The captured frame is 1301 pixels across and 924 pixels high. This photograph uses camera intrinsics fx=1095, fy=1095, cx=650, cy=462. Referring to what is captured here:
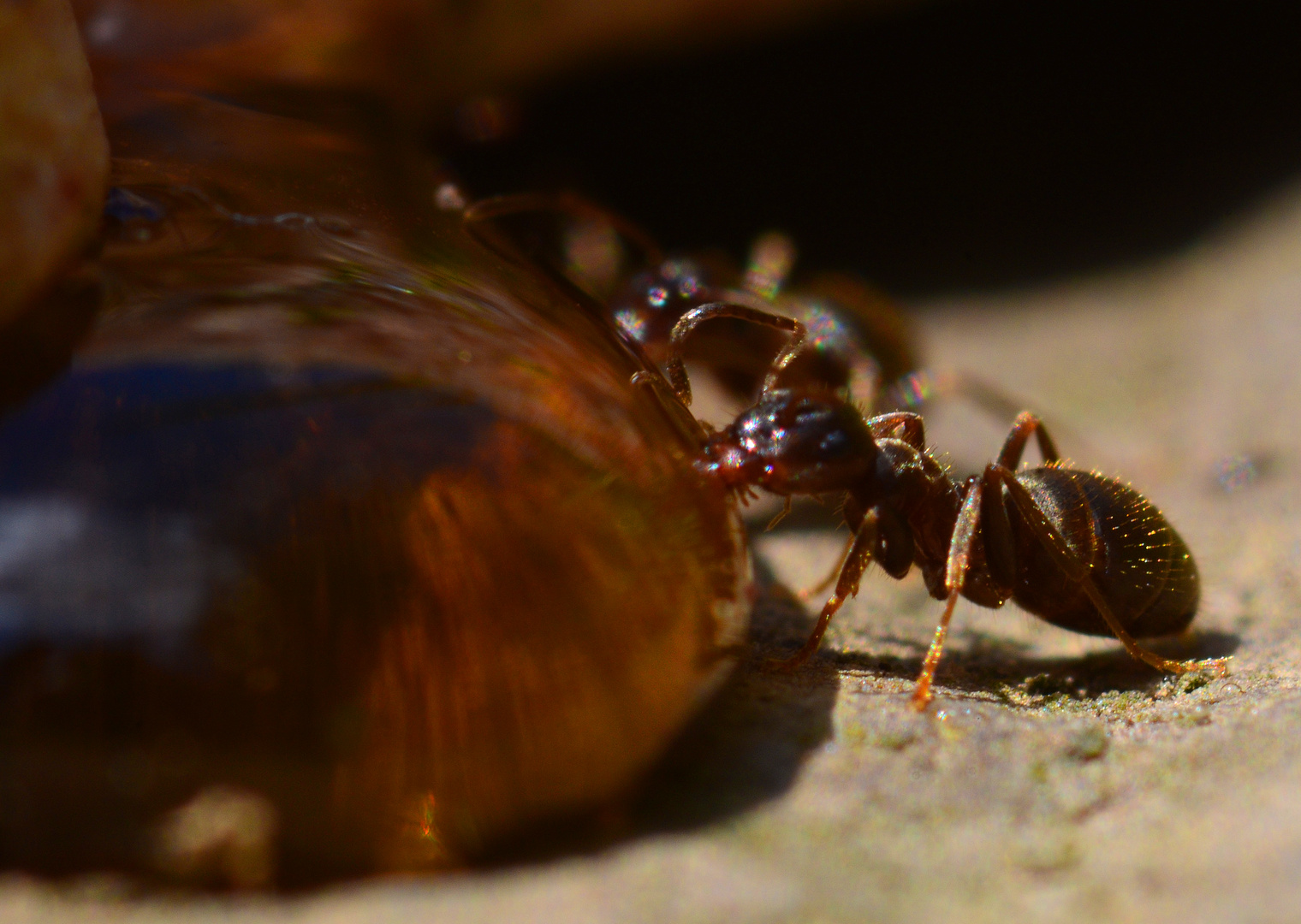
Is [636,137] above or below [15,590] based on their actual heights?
above

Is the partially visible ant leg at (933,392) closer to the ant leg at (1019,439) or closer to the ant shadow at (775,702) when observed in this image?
the ant leg at (1019,439)

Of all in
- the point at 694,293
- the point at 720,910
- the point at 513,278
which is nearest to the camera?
the point at 720,910

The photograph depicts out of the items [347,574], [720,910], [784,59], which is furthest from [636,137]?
[720,910]

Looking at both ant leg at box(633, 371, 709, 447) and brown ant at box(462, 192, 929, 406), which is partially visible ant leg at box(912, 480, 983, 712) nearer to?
ant leg at box(633, 371, 709, 447)

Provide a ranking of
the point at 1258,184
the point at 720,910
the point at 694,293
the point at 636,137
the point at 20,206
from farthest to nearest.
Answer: the point at 636,137 < the point at 1258,184 < the point at 694,293 < the point at 20,206 < the point at 720,910

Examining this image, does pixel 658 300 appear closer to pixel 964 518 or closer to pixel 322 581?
pixel 964 518

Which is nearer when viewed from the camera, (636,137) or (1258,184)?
(1258,184)

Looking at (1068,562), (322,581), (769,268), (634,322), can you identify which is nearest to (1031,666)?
(1068,562)

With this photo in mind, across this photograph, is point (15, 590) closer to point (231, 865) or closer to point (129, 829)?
Answer: point (129, 829)
